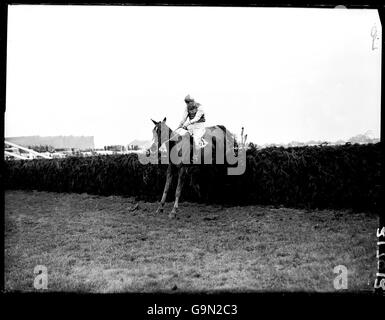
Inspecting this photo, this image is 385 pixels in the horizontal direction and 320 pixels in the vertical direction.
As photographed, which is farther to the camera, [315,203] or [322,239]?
[315,203]

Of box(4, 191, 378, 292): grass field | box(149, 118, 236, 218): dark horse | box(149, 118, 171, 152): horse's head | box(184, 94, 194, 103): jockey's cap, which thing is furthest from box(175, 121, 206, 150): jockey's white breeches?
box(184, 94, 194, 103): jockey's cap

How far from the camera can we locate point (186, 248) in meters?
5.20

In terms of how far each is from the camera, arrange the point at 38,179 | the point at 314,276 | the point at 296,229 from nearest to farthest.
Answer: the point at 314,276, the point at 296,229, the point at 38,179

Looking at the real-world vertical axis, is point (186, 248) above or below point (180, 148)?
below

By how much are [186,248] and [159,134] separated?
2335 millimetres

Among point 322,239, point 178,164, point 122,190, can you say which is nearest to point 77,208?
point 122,190

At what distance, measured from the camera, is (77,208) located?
7250mm

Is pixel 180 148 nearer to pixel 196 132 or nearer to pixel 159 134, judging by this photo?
pixel 196 132

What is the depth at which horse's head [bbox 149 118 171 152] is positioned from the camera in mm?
6551

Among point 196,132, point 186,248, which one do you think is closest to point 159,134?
point 196,132

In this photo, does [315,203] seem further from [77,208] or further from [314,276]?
[77,208]

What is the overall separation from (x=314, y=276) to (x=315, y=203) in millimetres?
2987

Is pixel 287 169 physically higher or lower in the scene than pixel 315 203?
higher
